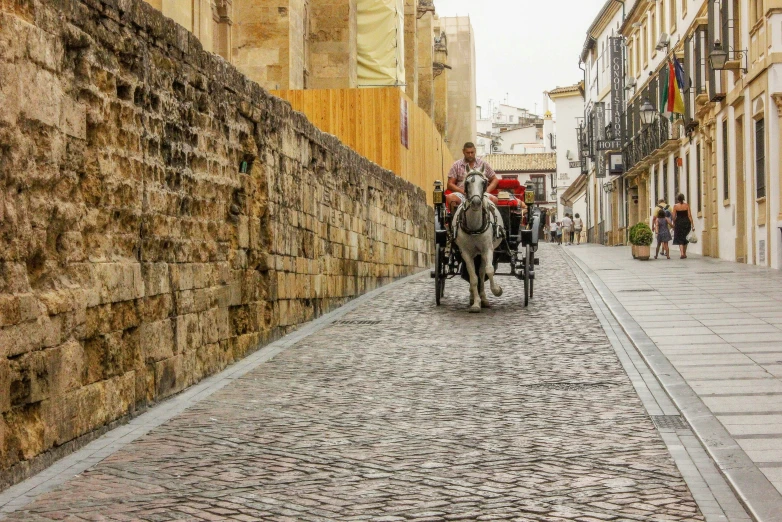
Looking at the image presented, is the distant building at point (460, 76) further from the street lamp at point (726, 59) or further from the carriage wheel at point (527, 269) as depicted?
the carriage wheel at point (527, 269)

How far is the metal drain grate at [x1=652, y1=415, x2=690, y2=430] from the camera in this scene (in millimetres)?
7445

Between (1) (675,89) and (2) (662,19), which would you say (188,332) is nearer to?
(1) (675,89)

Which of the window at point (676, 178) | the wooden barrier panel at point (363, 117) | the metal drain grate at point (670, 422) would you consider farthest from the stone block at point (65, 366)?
the window at point (676, 178)

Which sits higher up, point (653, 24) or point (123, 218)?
point (653, 24)

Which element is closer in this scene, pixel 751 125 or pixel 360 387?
pixel 360 387

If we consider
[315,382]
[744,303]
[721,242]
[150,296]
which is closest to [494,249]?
[744,303]

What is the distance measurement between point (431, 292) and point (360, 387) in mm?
9514

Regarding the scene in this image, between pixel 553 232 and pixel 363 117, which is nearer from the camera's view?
pixel 363 117

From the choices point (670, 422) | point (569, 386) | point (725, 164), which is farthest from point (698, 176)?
point (670, 422)

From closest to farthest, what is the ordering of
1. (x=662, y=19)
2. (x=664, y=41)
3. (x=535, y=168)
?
(x=664, y=41) → (x=662, y=19) → (x=535, y=168)

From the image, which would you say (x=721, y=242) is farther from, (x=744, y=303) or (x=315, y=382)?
(x=315, y=382)

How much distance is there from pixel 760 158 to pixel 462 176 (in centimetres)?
1068

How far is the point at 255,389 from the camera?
30.9 ft

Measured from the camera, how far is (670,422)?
25.0ft
